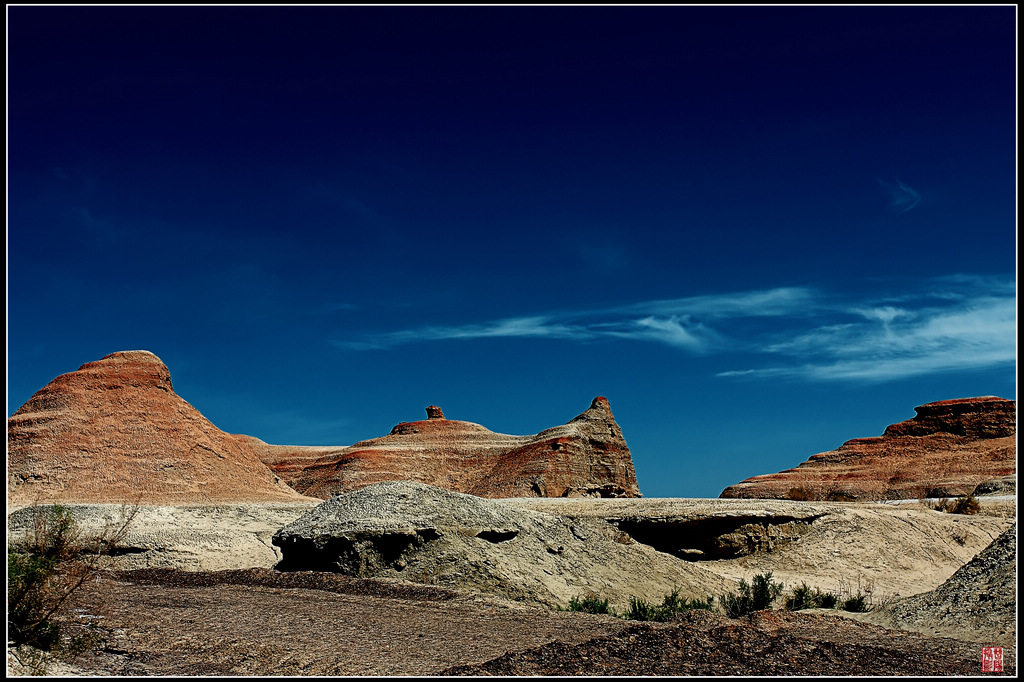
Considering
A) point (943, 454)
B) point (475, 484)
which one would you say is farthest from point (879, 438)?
point (475, 484)

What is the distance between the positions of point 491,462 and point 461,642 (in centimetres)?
4439

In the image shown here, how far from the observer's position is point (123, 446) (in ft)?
97.3

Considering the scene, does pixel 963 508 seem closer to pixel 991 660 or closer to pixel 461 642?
pixel 991 660

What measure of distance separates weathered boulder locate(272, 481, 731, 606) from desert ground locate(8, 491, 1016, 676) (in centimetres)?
10

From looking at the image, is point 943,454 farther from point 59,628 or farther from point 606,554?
point 59,628

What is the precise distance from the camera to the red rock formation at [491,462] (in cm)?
4688

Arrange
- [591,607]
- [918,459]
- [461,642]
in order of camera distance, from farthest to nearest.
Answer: [918,459] → [591,607] → [461,642]


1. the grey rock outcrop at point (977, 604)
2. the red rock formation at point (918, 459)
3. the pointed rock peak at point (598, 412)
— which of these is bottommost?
the red rock formation at point (918, 459)

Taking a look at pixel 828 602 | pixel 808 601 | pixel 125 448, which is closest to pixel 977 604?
pixel 828 602

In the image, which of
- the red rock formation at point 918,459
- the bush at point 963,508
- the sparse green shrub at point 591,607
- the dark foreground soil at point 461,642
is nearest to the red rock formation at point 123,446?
the dark foreground soil at point 461,642

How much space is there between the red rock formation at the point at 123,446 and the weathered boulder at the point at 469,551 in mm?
17055

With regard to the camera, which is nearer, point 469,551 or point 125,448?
point 469,551

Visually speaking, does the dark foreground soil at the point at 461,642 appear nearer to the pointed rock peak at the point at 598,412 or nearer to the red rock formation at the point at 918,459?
the pointed rock peak at the point at 598,412

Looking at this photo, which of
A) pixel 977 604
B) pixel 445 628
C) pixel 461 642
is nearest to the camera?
pixel 461 642
